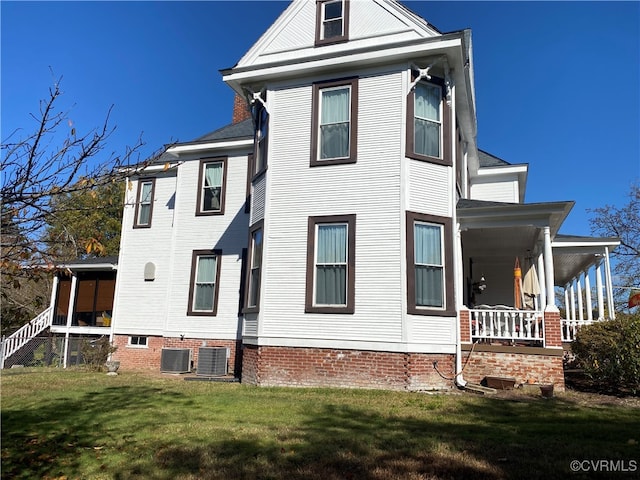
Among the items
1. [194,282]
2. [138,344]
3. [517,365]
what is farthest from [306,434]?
[138,344]

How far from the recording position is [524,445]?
5609mm

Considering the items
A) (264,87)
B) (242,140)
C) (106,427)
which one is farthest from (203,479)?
(242,140)

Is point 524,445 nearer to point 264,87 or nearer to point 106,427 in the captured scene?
point 106,427

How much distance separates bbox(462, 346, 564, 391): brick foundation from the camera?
10328 mm

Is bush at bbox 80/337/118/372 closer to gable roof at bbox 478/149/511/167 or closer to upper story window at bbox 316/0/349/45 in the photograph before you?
upper story window at bbox 316/0/349/45

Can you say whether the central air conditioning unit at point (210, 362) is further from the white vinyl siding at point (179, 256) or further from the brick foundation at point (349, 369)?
the brick foundation at point (349, 369)

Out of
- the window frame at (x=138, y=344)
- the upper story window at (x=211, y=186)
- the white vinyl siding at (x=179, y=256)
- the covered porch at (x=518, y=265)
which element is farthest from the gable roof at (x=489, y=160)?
the window frame at (x=138, y=344)

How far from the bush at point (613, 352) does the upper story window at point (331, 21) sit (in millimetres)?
8603

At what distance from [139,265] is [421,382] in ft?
36.1

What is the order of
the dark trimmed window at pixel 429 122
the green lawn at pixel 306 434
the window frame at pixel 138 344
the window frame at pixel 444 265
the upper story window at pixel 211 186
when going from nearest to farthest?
1. the green lawn at pixel 306 434
2. the window frame at pixel 444 265
3. the dark trimmed window at pixel 429 122
4. the upper story window at pixel 211 186
5. the window frame at pixel 138 344

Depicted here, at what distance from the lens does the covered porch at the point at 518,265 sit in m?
11.1

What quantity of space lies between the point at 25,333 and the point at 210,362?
10.3 m
